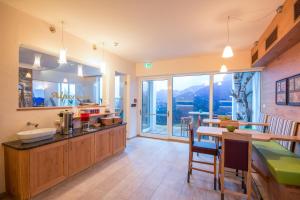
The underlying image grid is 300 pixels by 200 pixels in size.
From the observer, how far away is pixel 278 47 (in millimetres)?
2697

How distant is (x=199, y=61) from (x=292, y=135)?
3.04 meters

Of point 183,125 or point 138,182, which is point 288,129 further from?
point 183,125

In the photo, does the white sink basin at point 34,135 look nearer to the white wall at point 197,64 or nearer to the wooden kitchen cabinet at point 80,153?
the wooden kitchen cabinet at point 80,153

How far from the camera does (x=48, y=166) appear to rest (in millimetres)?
2264

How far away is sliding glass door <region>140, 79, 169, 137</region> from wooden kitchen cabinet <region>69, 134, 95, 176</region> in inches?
116

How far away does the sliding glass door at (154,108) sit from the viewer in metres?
5.46

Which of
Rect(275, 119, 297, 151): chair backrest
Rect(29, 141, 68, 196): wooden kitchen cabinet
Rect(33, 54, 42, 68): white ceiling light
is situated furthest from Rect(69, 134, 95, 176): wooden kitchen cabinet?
Rect(275, 119, 297, 151): chair backrest

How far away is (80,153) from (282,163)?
3107mm

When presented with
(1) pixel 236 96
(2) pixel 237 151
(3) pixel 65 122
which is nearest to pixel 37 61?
(3) pixel 65 122

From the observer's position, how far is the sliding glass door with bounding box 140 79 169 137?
5.46m

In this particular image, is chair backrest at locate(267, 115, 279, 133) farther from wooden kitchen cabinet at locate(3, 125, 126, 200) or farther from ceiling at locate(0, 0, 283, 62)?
wooden kitchen cabinet at locate(3, 125, 126, 200)

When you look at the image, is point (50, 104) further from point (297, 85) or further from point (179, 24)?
point (297, 85)

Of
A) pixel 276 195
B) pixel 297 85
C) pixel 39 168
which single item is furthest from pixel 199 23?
pixel 39 168

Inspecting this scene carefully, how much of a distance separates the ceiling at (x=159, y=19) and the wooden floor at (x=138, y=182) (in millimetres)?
2820
